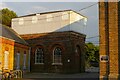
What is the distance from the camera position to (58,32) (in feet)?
124

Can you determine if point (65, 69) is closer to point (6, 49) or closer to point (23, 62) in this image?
point (23, 62)

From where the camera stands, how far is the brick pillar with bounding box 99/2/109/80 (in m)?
15.1

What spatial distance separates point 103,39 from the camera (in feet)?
50.1

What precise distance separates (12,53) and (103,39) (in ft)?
68.0

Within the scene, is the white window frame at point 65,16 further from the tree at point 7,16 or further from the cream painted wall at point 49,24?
the tree at point 7,16

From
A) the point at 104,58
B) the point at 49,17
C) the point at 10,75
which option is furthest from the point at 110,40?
the point at 49,17

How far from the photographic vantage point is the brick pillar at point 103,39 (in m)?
15.1

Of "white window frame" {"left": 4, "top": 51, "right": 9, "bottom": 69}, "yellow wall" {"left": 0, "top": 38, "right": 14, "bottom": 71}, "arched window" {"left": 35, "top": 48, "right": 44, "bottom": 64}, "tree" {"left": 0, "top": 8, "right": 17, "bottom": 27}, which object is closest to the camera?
"yellow wall" {"left": 0, "top": 38, "right": 14, "bottom": 71}

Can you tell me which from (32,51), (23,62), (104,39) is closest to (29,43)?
(32,51)

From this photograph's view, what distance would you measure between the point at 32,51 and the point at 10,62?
22.5 feet

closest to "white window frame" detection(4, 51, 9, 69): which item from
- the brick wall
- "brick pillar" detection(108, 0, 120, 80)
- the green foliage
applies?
the brick wall

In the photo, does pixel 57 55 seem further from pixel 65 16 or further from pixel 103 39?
pixel 103 39

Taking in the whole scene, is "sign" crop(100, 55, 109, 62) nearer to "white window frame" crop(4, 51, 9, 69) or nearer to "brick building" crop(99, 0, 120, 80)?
"brick building" crop(99, 0, 120, 80)

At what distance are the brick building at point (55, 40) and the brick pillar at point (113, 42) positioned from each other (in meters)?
21.8
